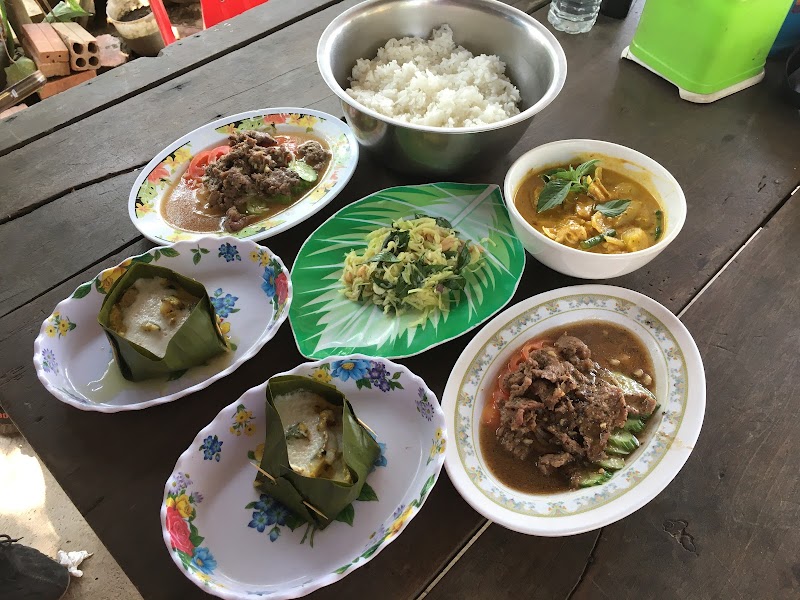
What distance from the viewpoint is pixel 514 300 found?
163cm

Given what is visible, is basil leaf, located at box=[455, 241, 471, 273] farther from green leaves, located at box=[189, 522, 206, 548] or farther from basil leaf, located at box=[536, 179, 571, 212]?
green leaves, located at box=[189, 522, 206, 548]

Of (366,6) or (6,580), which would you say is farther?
(6,580)

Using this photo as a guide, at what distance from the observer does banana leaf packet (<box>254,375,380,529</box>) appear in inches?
45.4

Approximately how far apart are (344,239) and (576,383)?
0.80m

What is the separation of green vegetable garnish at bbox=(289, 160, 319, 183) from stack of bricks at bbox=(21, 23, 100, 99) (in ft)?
9.76

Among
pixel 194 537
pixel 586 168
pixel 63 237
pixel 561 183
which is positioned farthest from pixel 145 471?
pixel 586 168

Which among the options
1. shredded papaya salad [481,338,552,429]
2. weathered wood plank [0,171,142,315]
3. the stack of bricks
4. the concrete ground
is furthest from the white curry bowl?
the stack of bricks

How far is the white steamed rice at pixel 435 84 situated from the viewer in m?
1.92

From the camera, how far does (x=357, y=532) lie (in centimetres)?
119

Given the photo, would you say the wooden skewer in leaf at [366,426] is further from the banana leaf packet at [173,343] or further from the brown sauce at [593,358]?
the banana leaf packet at [173,343]

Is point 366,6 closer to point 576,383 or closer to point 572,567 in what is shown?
point 576,383

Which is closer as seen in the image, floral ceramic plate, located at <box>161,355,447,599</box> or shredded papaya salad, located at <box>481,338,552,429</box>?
floral ceramic plate, located at <box>161,355,447,599</box>

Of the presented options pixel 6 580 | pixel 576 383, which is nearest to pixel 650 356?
pixel 576 383

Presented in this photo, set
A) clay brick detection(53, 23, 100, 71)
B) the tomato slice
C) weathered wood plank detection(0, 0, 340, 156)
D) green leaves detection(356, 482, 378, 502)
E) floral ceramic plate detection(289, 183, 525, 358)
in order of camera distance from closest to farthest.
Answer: green leaves detection(356, 482, 378, 502) → floral ceramic plate detection(289, 183, 525, 358) → the tomato slice → weathered wood plank detection(0, 0, 340, 156) → clay brick detection(53, 23, 100, 71)
